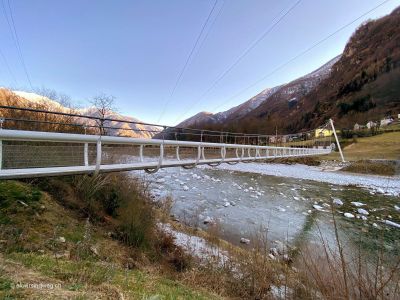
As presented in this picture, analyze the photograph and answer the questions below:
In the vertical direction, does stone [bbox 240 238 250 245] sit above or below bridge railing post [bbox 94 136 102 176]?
below

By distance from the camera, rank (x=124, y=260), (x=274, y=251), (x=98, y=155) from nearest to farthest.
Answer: (x=98, y=155)
(x=124, y=260)
(x=274, y=251)

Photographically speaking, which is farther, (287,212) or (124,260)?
(287,212)

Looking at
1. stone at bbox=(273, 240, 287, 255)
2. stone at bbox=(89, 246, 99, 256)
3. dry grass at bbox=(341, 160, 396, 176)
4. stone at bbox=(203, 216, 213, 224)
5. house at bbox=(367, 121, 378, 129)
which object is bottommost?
stone at bbox=(273, 240, 287, 255)

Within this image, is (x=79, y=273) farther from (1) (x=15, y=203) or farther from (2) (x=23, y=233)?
(1) (x=15, y=203)

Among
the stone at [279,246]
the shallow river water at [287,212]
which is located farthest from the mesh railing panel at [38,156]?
the stone at [279,246]

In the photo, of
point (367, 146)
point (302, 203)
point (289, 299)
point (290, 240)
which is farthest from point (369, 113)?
point (289, 299)

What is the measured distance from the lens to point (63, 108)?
35.5 feet

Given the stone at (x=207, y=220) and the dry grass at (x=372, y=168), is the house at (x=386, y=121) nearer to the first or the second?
the dry grass at (x=372, y=168)

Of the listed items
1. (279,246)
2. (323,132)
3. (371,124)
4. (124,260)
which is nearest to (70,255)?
(124,260)

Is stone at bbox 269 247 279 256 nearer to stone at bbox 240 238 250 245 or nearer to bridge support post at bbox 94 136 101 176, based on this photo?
stone at bbox 240 238 250 245

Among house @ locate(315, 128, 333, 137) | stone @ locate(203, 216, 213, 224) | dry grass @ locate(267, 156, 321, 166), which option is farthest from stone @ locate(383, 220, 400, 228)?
house @ locate(315, 128, 333, 137)

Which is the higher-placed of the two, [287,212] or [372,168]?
[372,168]

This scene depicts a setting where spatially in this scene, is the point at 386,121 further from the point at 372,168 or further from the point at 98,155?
the point at 98,155

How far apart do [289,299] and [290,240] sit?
122 inches
